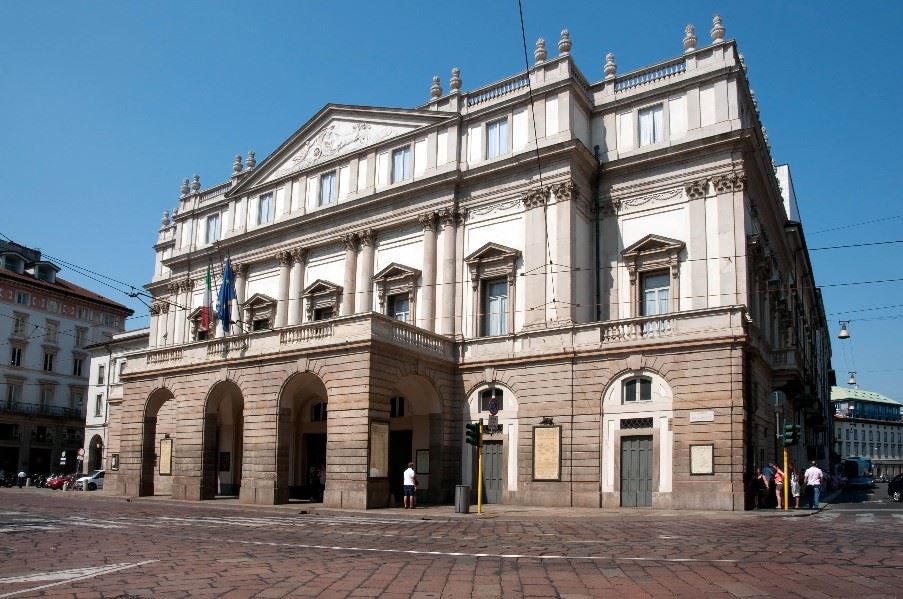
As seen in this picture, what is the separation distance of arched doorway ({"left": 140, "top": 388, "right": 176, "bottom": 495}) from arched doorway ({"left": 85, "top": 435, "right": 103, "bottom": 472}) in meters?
26.3

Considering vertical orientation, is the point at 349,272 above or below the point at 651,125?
below

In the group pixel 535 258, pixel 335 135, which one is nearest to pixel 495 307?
pixel 535 258

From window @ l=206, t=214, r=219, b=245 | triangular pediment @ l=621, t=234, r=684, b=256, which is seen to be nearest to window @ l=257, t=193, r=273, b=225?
window @ l=206, t=214, r=219, b=245

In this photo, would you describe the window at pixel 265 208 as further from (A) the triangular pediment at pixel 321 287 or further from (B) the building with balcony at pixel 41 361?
(B) the building with balcony at pixel 41 361

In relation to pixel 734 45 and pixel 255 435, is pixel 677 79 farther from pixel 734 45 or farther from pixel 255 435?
pixel 255 435

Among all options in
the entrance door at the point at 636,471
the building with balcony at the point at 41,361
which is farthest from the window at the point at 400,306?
the building with balcony at the point at 41,361

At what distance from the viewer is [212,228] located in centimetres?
4453

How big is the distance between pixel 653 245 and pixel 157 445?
1000 inches

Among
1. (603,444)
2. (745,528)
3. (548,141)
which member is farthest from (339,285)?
(745,528)

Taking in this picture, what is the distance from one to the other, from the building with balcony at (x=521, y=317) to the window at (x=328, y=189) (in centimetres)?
12

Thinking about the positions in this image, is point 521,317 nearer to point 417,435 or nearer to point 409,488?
point 417,435

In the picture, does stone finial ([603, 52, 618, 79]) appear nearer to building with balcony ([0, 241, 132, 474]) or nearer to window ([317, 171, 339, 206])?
window ([317, 171, 339, 206])

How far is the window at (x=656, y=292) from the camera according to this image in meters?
29.7

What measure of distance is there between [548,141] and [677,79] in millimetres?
5341
